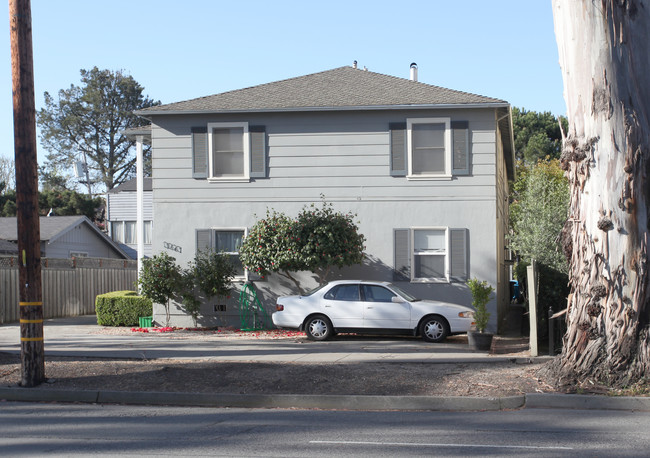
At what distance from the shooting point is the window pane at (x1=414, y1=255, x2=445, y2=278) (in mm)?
20406

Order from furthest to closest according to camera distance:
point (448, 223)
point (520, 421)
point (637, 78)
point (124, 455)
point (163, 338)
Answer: point (448, 223) < point (163, 338) < point (637, 78) < point (520, 421) < point (124, 455)

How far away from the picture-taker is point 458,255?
66.4 feet

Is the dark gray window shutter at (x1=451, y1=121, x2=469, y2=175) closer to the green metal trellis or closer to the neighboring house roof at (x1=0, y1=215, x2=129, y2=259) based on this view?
the green metal trellis

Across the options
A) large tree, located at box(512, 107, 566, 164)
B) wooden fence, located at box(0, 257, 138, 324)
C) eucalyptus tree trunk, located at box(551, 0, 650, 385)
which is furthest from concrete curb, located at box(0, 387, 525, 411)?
large tree, located at box(512, 107, 566, 164)

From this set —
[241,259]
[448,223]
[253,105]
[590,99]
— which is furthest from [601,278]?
[253,105]

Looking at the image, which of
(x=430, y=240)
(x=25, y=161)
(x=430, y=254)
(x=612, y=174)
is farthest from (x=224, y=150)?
(x=612, y=174)

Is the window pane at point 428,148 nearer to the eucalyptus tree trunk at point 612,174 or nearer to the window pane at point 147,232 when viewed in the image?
the eucalyptus tree trunk at point 612,174

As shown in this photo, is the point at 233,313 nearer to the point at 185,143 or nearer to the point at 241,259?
the point at 241,259

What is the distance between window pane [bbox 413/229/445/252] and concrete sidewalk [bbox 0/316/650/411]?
3.05 m

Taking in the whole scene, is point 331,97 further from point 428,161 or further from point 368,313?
point 368,313

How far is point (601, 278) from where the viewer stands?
10.5 m

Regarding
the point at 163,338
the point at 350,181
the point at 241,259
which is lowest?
the point at 163,338

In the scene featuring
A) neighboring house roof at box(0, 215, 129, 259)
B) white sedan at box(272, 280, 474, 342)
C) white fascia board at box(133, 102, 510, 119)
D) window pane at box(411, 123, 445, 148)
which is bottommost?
white sedan at box(272, 280, 474, 342)

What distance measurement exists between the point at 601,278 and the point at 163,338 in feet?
39.1
